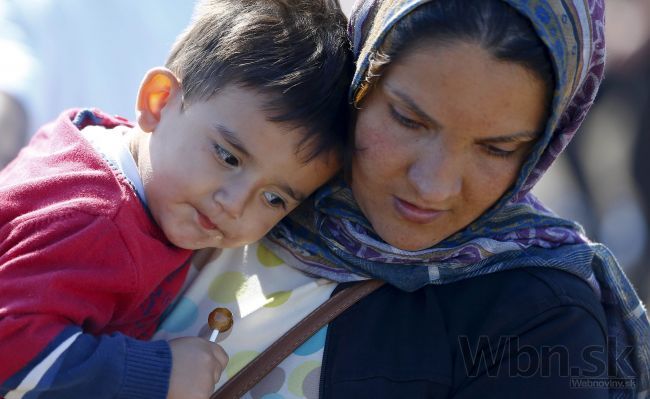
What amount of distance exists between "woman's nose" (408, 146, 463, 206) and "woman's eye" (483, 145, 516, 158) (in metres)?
0.08

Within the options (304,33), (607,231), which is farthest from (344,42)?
(607,231)

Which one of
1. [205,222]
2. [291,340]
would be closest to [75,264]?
[205,222]

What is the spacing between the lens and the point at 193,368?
1855mm

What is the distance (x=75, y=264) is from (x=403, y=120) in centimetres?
75

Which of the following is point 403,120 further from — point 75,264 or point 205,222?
point 75,264

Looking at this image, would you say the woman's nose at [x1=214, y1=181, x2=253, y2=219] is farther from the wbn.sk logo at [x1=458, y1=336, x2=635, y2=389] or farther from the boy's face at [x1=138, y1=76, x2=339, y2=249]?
the wbn.sk logo at [x1=458, y1=336, x2=635, y2=389]

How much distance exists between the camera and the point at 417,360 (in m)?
1.95

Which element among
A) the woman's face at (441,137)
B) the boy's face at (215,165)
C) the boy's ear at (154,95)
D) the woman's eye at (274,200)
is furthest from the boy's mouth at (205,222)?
the woman's face at (441,137)

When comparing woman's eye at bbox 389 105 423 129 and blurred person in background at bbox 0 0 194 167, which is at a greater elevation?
woman's eye at bbox 389 105 423 129

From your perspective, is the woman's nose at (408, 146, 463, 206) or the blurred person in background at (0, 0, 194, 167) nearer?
the woman's nose at (408, 146, 463, 206)

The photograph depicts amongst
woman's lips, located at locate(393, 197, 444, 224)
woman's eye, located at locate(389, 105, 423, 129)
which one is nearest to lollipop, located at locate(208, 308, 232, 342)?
woman's lips, located at locate(393, 197, 444, 224)

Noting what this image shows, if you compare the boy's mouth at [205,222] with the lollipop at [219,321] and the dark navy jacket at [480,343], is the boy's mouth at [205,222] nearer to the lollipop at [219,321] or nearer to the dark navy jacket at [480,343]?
the lollipop at [219,321]

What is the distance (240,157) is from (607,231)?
313cm

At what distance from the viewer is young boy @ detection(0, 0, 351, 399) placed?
1732mm
